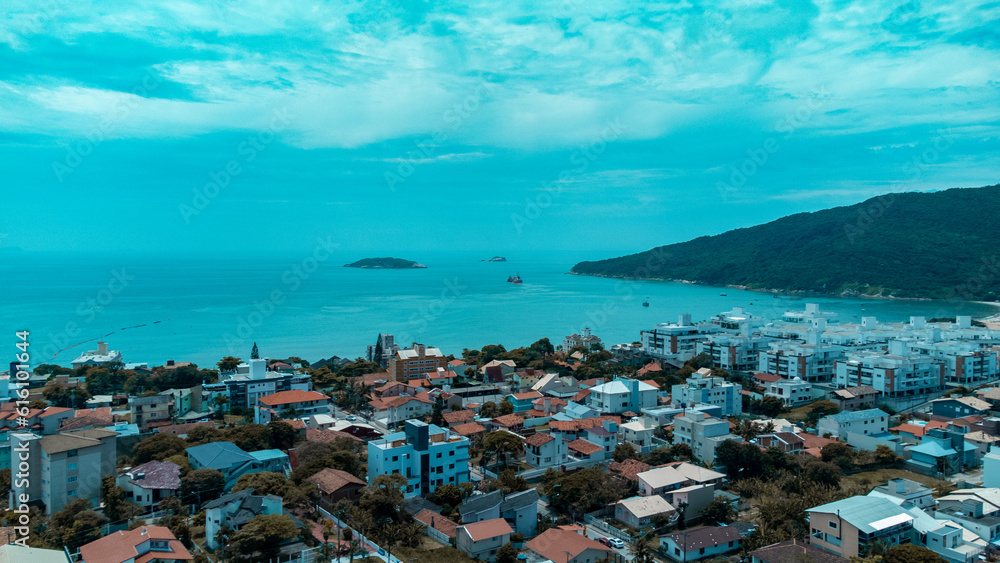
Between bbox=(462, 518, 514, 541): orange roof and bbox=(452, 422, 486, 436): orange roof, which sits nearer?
bbox=(462, 518, 514, 541): orange roof

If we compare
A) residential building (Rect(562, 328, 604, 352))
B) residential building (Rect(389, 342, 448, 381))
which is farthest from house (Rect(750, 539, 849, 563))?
residential building (Rect(562, 328, 604, 352))

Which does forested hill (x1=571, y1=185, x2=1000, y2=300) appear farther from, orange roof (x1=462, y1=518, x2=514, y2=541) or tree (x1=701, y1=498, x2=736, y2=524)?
orange roof (x1=462, y1=518, x2=514, y2=541)

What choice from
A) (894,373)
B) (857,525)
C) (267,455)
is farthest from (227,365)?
(894,373)

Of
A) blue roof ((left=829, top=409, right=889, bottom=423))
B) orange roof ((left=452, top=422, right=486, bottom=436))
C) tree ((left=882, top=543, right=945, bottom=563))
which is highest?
blue roof ((left=829, top=409, right=889, bottom=423))

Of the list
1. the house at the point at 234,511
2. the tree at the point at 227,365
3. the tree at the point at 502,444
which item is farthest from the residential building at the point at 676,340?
the house at the point at 234,511

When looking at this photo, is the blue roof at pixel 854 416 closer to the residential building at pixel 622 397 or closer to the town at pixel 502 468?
the town at pixel 502 468

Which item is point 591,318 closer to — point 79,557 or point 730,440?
point 730,440
